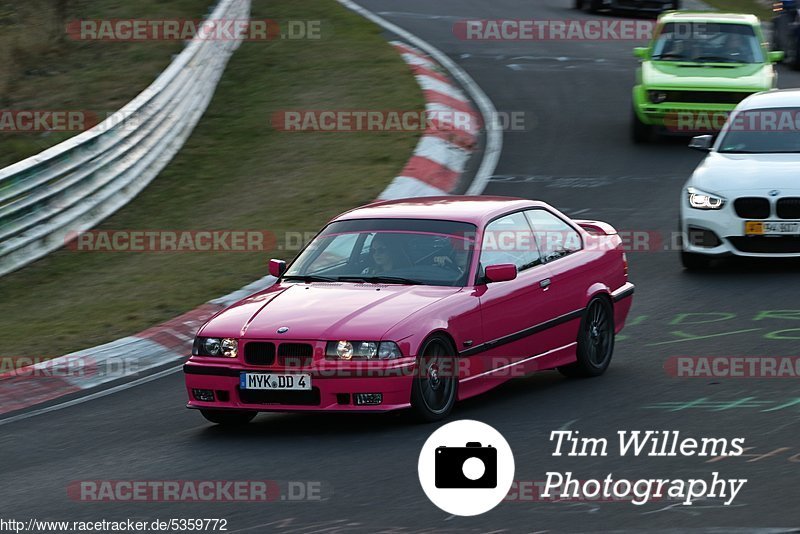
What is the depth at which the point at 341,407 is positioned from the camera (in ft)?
26.6

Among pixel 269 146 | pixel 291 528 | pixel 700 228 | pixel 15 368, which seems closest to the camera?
pixel 291 528

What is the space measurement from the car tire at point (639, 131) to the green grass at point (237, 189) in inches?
112

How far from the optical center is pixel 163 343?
433 inches

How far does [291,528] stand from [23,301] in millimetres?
7614

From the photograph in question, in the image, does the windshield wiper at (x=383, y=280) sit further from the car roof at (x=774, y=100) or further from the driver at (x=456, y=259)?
the car roof at (x=774, y=100)

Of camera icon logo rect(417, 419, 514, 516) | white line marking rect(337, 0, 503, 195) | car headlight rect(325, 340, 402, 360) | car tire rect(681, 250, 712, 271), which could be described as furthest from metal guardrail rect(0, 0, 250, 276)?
camera icon logo rect(417, 419, 514, 516)

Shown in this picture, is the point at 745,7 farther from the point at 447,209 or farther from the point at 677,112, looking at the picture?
the point at 447,209

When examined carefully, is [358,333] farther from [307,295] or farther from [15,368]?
[15,368]

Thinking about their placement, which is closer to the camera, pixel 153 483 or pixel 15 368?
pixel 153 483

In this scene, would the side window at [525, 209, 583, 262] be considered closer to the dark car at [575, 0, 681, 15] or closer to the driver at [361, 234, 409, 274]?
the driver at [361, 234, 409, 274]

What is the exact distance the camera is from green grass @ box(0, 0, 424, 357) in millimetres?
12328

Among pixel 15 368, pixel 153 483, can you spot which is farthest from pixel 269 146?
pixel 153 483

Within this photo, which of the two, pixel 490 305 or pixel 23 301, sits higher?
pixel 490 305

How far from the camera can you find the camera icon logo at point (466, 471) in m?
6.77
